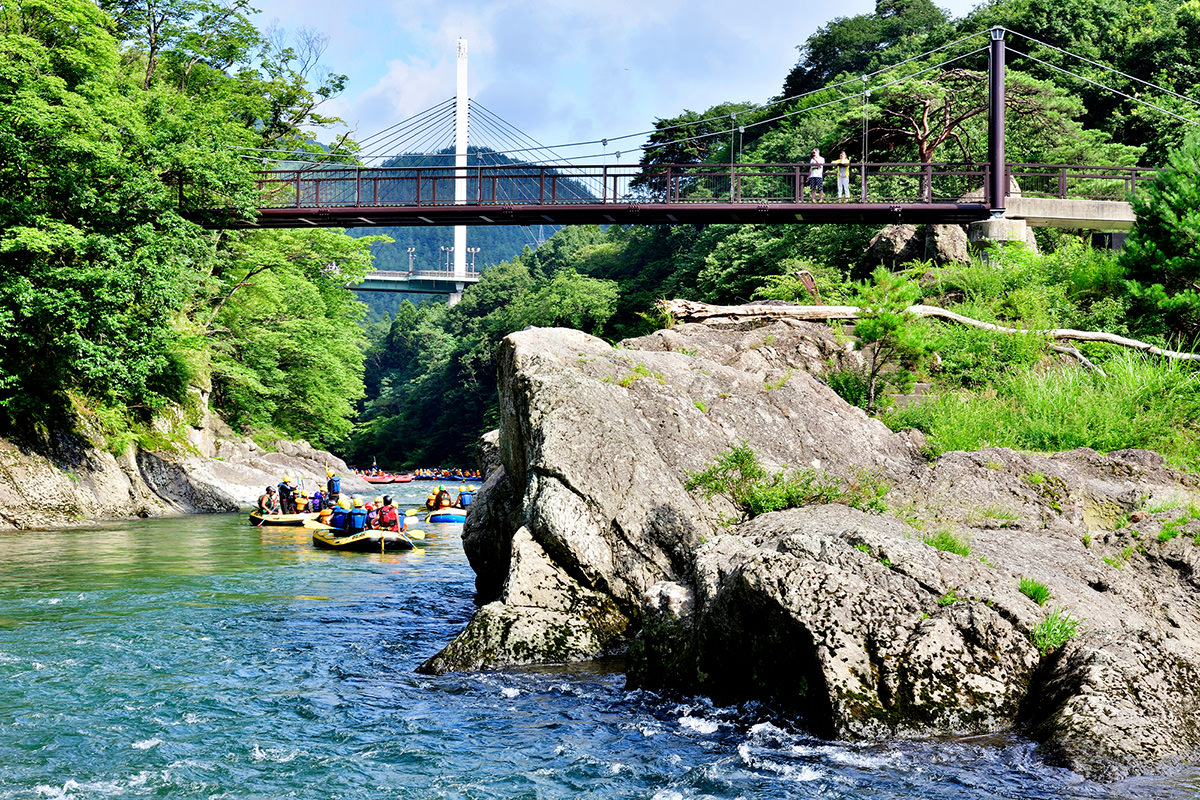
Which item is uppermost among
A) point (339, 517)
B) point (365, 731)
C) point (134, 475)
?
point (134, 475)

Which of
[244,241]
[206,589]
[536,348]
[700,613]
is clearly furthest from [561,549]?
[244,241]

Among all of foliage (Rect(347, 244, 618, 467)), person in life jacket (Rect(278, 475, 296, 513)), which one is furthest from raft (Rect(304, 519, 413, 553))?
foliage (Rect(347, 244, 618, 467))

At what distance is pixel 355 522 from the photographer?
18688mm

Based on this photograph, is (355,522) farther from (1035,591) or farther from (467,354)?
(467,354)

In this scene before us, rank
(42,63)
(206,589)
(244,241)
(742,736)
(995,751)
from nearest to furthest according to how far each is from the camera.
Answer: (995,751)
(742,736)
(206,589)
(42,63)
(244,241)

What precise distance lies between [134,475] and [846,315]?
15.8 meters

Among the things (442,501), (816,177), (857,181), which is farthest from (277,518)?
(857,181)

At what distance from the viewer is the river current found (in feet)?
18.0

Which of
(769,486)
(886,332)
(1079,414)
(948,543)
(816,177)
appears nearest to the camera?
(948,543)

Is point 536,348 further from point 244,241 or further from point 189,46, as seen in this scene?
point 189,46

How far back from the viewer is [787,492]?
880 centimetres

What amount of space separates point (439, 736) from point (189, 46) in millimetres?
28394

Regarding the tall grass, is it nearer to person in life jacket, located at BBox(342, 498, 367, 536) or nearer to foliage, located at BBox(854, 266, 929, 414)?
foliage, located at BBox(854, 266, 929, 414)

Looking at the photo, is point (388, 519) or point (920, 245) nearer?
point (388, 519)
